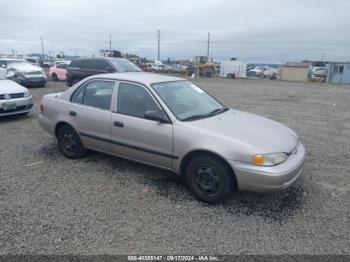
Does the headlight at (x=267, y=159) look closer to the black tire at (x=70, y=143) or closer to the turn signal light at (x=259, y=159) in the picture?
the turn signal light at (x=259, y=159)

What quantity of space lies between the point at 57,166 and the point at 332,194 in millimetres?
4081

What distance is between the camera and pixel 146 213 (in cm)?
340

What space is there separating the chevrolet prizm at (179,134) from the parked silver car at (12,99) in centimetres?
312

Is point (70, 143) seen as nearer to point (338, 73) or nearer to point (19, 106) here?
point (19, 106)

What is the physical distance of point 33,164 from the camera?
15.7 ft

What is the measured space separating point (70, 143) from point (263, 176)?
327cm

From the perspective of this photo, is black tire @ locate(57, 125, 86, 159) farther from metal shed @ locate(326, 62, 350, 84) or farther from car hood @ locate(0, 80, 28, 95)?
metal shed @ locate(326, 62, 350, 84)

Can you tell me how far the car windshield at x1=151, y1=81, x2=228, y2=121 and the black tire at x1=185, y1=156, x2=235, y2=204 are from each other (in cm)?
66

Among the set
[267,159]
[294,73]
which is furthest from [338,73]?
[267,159]

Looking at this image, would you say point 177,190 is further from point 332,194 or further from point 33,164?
point 33,164

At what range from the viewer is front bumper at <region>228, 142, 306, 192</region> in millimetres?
3203

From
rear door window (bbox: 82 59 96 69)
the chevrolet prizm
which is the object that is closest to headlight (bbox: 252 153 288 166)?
the chevrolet prizm

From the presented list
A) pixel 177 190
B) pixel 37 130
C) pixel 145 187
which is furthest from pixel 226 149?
pixel 37 130

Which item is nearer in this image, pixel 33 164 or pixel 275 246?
pixel 275 246
